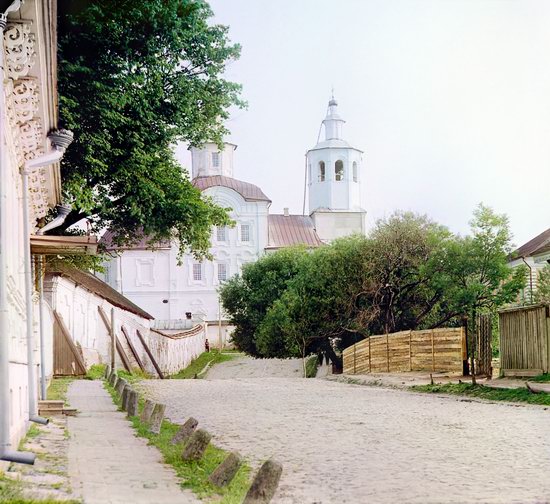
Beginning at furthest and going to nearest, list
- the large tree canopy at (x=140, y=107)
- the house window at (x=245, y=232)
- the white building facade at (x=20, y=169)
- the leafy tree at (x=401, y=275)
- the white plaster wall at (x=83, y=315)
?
the house window at (x=245, y=232)
the leafy tree at (x=401, y=275)
the white plaster wall at (x=83, y=315)
the large tree canopy at (x=140, y=107)
the white building facade at (x=20, y=169)

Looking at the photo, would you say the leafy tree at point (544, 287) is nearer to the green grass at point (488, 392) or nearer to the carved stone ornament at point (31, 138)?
the green grass at point (488, 392)

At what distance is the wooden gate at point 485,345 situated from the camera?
2392 cm

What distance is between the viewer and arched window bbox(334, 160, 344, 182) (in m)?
90.2

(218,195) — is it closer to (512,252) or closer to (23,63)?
(512,252)

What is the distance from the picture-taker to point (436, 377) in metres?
26.5

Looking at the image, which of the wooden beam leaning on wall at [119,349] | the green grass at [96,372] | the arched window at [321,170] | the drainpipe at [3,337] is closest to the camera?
the drainpipe at [3,337]

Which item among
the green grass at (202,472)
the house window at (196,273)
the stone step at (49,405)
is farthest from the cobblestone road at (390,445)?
the house window at (196,273)

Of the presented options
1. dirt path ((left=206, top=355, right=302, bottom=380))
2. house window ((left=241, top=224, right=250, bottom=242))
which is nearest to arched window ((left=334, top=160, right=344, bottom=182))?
house window ((left=241, top=224, right=250, bottom=242))

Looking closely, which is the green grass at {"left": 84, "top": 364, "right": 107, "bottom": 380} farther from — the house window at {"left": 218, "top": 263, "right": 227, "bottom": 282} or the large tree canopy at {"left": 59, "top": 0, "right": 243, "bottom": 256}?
the house window at {"left": 218, "top": 263, "right": 227, "bottom": 282}

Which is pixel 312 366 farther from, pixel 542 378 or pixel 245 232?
pixel 245 232

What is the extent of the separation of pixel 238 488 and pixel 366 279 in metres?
33.4

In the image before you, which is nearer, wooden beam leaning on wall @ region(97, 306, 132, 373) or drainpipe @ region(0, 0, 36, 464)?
drainpipe @ region(0, 0, 36, 464)

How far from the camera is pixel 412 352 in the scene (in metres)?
30.7

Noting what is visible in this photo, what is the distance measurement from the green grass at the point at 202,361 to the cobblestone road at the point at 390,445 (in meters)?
37.6
